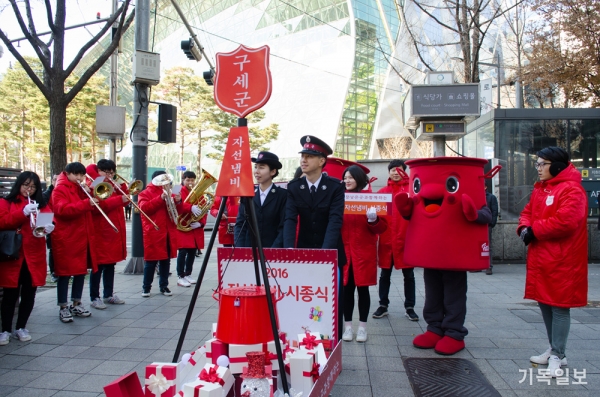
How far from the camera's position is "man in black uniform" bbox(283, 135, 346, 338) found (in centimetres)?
405

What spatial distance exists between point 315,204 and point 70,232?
3.20 meters

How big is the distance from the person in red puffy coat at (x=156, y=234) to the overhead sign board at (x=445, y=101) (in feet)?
20.0

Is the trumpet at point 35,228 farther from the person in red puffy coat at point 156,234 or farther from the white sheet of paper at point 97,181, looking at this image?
the person in red puffy coat at point 156,234

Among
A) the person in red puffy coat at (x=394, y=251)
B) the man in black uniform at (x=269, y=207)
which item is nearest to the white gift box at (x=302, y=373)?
the man in black uniform at (x=269, y=207)

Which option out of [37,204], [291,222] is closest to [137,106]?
[37,204]

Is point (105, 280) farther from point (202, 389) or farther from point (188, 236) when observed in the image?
point (202, 389)

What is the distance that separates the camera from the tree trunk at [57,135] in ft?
27.8

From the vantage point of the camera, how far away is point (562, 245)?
12.5 ft

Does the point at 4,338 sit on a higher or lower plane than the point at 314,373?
lower

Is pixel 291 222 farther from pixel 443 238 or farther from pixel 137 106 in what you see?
pixel 137 106

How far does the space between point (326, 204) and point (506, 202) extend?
770 centimetres

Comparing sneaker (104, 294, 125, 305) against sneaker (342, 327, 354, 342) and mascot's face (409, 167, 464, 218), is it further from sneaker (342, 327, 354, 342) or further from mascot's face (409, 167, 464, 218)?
mascot's face (409, 167, 464, 218)

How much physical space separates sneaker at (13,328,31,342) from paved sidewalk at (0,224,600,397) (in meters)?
0.06

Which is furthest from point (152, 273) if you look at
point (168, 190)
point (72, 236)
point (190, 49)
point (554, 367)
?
point (190, 49)
